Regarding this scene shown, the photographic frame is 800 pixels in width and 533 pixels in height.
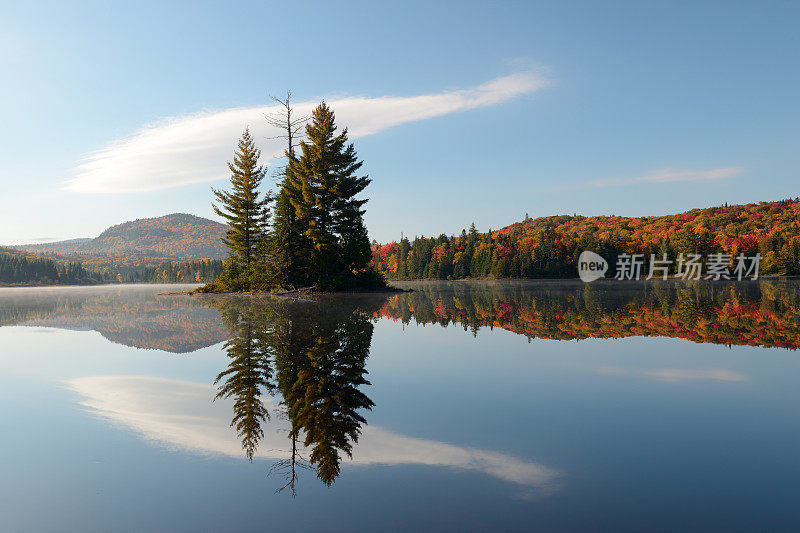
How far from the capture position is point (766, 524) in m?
3.81

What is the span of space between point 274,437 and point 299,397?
1599 millimetres

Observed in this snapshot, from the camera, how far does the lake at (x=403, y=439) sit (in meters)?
4.10

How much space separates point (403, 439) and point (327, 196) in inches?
1635

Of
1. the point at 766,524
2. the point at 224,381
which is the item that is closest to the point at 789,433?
the point at 766,524

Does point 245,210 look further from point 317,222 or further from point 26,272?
point 26,272

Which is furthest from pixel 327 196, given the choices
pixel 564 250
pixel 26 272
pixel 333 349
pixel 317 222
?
pixel 26 272

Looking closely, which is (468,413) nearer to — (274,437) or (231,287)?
(274,437)

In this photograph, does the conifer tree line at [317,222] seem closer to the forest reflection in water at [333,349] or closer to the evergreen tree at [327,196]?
the evergreen tree at [327,196]

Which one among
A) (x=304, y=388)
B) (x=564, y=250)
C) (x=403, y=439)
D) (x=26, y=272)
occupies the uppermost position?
(x=564, y=250)

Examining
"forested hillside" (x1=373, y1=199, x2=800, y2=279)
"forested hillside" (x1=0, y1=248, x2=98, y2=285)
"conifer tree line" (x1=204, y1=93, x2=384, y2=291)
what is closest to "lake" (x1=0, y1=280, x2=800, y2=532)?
"conifer tree line" (x1=204, y1=93, x2=384, y2=291)

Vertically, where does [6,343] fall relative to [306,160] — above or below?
below

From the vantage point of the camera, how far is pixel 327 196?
45.7m

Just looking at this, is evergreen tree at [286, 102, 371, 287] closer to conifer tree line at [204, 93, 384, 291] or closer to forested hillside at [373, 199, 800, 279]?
conifer tree line at [204, 93, 384, 291]

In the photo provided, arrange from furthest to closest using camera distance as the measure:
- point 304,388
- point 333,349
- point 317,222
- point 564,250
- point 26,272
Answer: point 26,272, point 564,250, point 317,222, point 333,349, point 304,388
